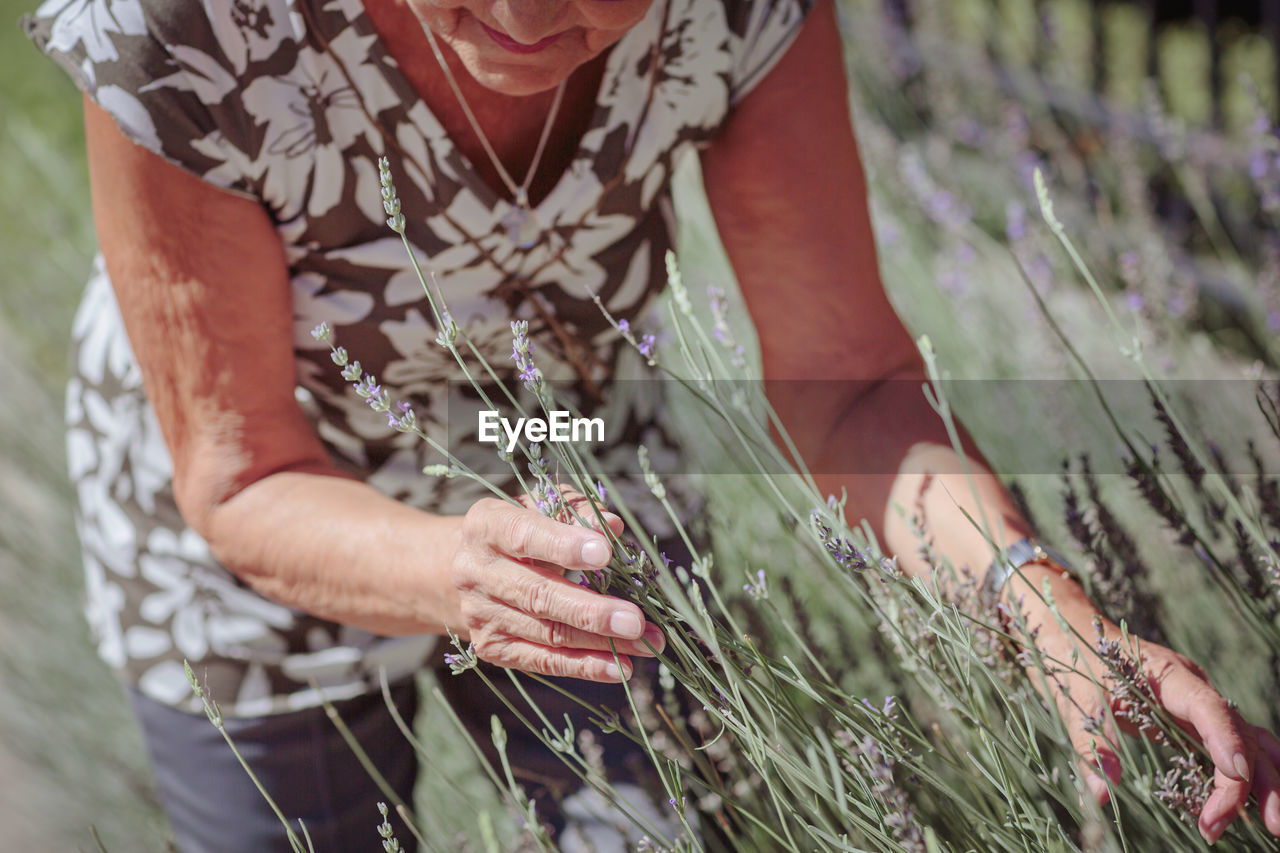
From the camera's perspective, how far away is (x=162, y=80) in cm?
89

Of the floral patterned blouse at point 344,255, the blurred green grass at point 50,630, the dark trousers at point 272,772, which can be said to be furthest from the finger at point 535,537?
the blurred green grass at point 50,630

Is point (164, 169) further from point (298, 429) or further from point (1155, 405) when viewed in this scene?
point (1155, 405)

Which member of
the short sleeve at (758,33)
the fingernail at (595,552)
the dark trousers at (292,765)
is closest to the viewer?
the fingernail at (595,552)

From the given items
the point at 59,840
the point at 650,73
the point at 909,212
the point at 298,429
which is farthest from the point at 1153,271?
the point at 59,840

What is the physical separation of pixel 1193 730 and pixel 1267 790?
0.06m

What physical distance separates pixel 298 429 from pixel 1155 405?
30.4 inches

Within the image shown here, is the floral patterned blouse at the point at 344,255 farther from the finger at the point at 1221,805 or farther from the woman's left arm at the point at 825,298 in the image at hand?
the finger at the point at 1221,805

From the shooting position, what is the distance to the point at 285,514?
933mm

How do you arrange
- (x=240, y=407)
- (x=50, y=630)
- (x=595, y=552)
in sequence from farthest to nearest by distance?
(x=50, y=630) → (x=240, y=407) → (x=595, y=552)

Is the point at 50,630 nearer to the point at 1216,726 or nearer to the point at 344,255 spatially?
the point at 344,255

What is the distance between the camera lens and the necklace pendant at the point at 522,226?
1.07 metres

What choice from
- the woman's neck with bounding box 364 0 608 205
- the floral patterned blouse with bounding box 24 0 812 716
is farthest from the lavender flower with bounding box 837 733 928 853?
the woman's neck with bounding box 364 0 608 205

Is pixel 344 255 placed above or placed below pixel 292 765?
above

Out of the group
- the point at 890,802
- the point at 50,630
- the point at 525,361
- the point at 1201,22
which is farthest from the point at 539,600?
the point at 1201,22
